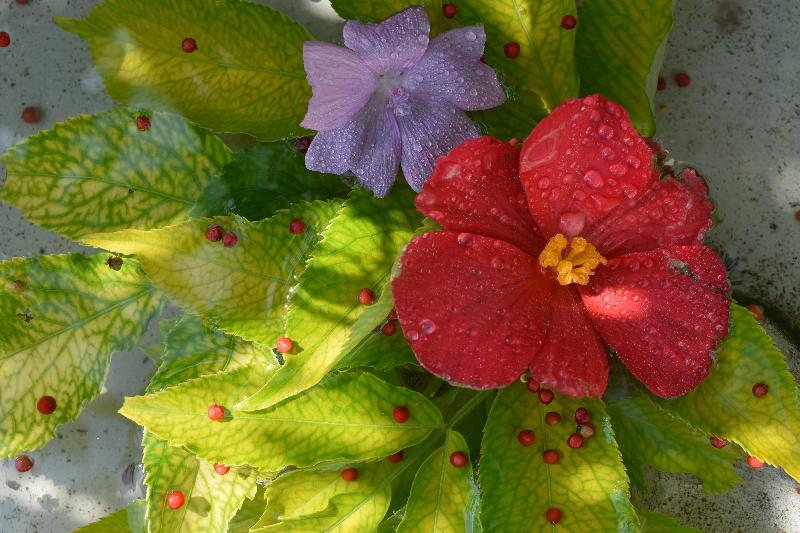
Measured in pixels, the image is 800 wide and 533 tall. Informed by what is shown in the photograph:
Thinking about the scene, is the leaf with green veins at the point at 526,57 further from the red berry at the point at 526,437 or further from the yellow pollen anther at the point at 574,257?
the red berry at the point at 526,437

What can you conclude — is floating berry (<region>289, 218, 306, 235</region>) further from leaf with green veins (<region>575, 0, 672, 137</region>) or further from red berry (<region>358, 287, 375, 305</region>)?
leaf with green veins (<region>575, 0, 672, 137</region>)

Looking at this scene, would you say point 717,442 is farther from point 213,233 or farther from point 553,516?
point 213,233

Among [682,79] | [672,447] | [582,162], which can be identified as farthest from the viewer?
[682,79]

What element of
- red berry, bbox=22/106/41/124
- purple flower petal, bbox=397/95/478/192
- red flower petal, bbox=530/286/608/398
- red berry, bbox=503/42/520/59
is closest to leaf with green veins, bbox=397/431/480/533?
red flower petal, bbox=530/286/608/398

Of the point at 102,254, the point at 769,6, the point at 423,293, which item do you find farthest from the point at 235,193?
the point at 769,6

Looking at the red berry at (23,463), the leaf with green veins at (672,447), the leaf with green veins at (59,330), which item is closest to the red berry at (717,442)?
the leaf with green veins at (672,447)

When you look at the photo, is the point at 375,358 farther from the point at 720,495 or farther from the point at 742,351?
the point at 720,495

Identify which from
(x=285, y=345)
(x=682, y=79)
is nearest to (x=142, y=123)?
(x=285, y=345)
